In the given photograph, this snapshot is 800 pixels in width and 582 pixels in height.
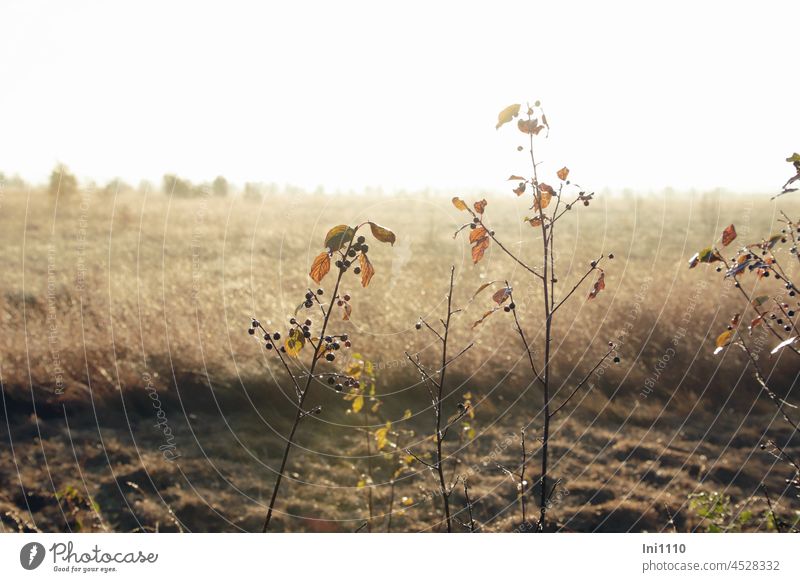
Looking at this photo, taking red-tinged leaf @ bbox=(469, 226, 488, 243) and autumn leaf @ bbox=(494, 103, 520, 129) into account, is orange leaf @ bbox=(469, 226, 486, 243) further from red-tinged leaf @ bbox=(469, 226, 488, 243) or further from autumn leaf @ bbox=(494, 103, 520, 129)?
autumn leaf @ bbox=(494, 103, 520, 129)

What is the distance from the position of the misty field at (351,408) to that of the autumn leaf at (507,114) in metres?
0.97

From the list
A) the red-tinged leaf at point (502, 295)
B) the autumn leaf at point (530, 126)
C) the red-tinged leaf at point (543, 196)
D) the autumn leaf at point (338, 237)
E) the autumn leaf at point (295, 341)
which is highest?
the autumn leaf at point (530, 126)

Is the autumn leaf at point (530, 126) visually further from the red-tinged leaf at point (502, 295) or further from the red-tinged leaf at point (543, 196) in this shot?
the red-tinged leaf at point (502, 295)

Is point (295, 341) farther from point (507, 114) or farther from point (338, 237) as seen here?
point (507, 114)

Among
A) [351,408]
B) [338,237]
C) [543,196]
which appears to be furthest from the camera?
[351,408]

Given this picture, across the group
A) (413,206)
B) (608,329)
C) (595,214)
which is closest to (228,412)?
(608,329)

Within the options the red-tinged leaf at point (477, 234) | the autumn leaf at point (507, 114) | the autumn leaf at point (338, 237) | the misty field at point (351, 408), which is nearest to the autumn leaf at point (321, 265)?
the autumn leaf at point (338, 237)

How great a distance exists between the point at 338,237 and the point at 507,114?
525 mm

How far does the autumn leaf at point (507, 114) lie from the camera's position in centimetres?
199

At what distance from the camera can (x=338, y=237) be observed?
1833 millimetres

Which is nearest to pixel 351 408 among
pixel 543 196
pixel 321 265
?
pixel 543 196

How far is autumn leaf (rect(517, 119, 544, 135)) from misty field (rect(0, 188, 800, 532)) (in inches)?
36.5

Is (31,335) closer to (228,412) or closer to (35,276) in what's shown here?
(228,412)

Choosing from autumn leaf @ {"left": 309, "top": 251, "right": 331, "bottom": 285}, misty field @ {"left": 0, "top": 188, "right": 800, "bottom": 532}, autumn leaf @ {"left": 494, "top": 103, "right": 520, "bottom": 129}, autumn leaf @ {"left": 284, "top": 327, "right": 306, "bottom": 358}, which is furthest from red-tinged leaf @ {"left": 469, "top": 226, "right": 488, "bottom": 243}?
misty field @ {"left": 0, "top": 188, "right": 800, "bottom": 532}
